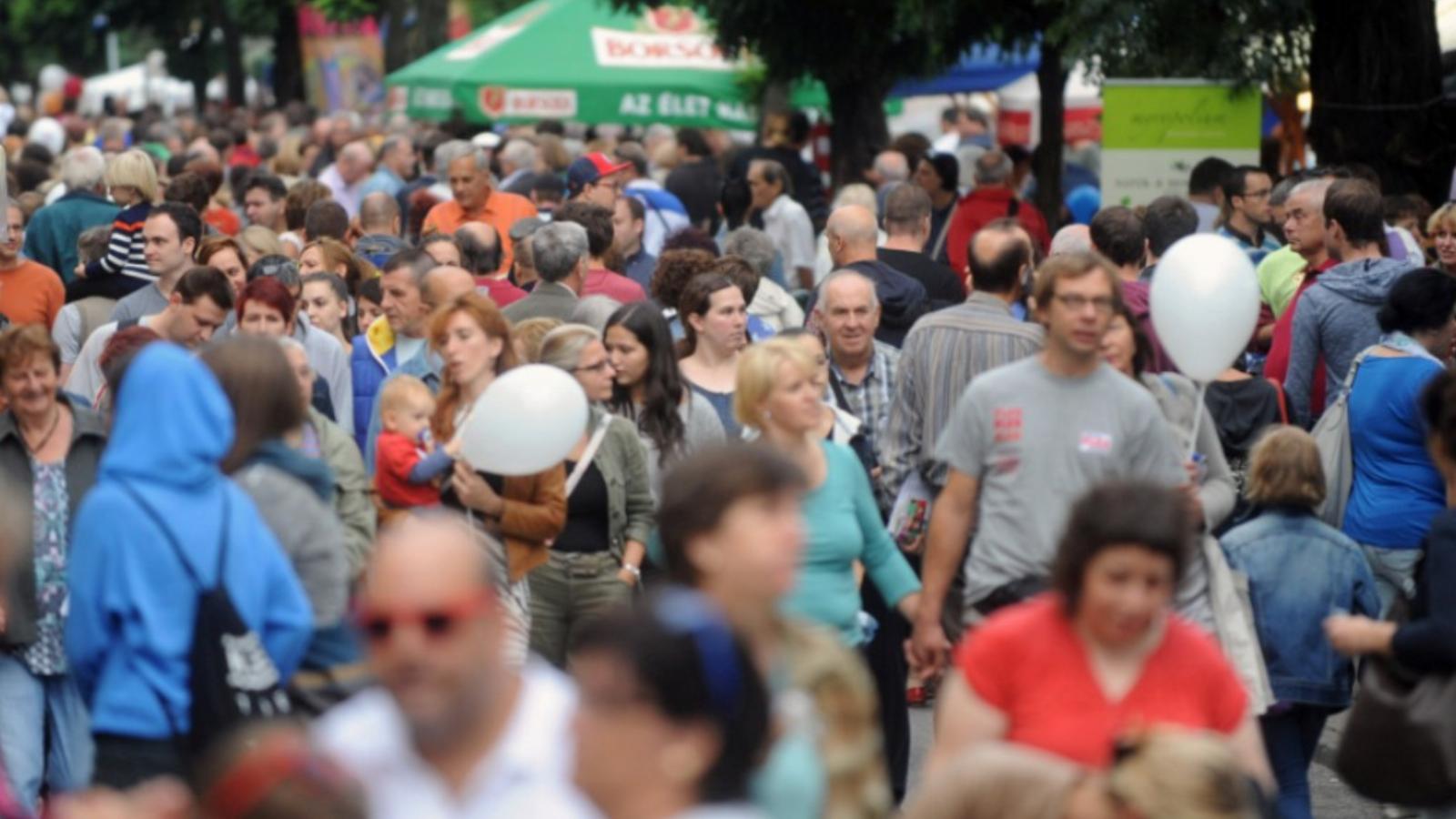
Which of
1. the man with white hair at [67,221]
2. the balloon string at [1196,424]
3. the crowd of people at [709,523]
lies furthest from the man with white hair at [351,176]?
the balloon string at [1196,424]

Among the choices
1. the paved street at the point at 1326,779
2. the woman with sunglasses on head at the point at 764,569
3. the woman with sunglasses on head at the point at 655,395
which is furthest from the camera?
the paved street at the point at 1326,779

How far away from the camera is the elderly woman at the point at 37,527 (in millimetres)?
7094

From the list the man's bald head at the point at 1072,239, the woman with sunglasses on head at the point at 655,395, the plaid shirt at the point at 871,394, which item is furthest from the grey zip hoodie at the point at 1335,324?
the woman with sunglasses on head at the point at 655,395

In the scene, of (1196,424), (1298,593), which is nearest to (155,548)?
(1196,424)

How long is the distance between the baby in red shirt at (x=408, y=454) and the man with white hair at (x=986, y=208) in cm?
815

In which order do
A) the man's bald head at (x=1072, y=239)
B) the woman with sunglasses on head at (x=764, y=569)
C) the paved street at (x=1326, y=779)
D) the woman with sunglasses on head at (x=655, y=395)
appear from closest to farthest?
the woman with sunglasses on head at (x=764, y=569)
the woman with sunglasses on head at (x=655, y=395)
the paved street at (x=1326, y=779)
the man's bald head at (x=1072, y=239)

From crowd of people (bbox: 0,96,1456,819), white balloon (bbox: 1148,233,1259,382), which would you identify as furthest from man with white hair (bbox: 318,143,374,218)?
white balloon (bbox: 1148,233,1259,382)

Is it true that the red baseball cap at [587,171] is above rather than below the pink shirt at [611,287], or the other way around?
above

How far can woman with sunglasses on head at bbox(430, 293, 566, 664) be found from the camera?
7574mm

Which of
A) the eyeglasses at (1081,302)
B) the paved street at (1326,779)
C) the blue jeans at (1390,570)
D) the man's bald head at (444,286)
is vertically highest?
the eyeglasses at (1081,302)

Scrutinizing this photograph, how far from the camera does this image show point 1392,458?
8914 millimetres

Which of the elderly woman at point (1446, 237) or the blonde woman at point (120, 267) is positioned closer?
the elderly woman at point (1446, 237)

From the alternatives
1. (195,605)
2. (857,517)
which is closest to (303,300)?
(857,517)

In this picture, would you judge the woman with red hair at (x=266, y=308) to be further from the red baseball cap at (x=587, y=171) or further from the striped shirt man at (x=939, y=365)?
the red baseball cap at (x=587, y=171)
